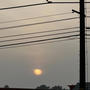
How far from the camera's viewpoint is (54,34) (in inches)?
846

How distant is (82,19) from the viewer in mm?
16453

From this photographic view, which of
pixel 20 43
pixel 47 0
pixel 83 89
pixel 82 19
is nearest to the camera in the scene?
pixel 83 89

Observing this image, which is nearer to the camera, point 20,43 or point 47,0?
point 47,0

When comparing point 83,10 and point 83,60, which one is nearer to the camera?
point 83,60

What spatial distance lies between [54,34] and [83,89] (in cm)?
718

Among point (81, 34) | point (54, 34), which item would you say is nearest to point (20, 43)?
point (54, 34)

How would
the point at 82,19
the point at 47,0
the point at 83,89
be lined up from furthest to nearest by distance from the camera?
the point at 47,0 → the point at 82,19 → the point at 83,89

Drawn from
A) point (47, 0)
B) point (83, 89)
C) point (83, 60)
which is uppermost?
point (47, 0)

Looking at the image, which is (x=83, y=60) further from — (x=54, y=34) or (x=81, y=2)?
(x=54, y=34)

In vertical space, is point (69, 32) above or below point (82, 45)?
above

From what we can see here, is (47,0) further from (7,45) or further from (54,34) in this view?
(7,45)

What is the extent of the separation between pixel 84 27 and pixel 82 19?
538 mm

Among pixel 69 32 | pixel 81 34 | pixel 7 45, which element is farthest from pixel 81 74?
pixel 7 45

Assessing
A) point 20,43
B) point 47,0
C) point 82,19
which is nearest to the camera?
point 82,19
